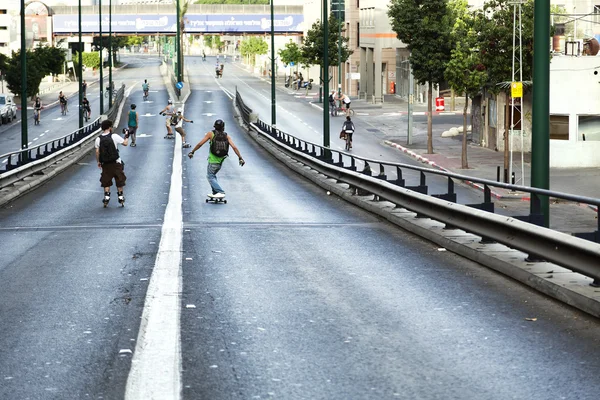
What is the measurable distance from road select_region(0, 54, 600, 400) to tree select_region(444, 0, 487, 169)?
27596 millimetres

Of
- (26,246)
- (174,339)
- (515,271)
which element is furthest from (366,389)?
(26,246)

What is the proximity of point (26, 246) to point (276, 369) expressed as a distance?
8415 mm

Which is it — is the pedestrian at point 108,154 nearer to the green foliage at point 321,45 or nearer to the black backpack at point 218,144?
the black backpack at point 218,144

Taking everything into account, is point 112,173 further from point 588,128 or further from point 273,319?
point 588,128

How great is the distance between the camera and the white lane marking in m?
6.97

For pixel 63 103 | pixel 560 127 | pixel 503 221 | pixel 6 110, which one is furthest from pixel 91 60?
pixel 503 221

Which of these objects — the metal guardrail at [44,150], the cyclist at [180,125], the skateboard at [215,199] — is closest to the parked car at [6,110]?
the metal guardrail at [44,150]

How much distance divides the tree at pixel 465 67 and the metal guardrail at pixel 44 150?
52.0 feet

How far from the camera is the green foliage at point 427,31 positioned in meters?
52.9

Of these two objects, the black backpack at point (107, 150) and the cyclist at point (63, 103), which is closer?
the black backpack at point (107, 150)

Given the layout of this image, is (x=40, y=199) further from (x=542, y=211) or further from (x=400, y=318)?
(x=400, y=318)

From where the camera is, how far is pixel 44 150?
3672 centimetres

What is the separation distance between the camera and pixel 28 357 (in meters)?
7.91

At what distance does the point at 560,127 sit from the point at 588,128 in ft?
4.03
